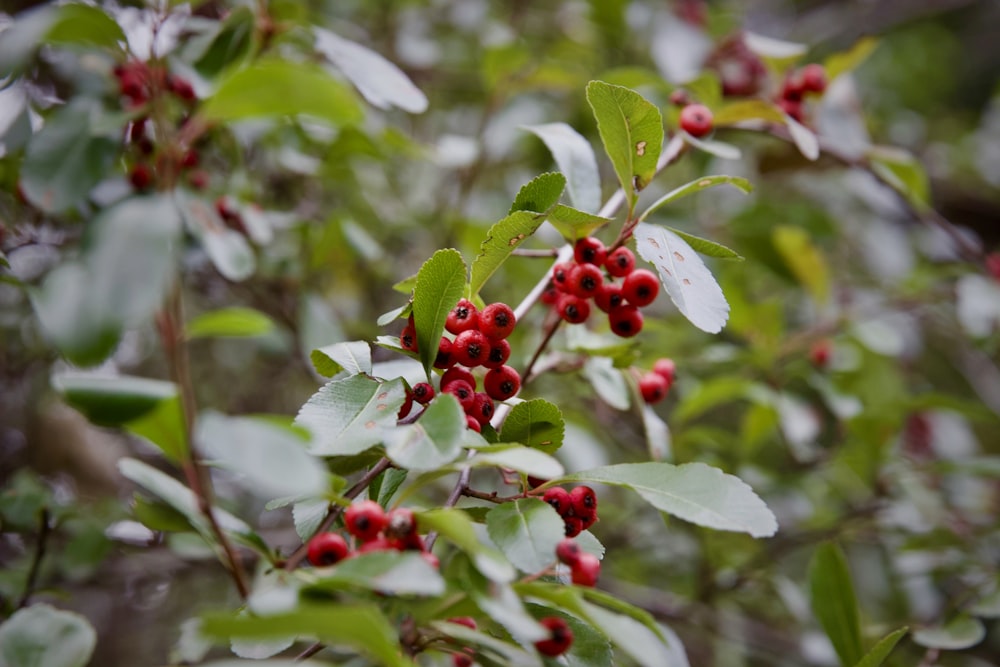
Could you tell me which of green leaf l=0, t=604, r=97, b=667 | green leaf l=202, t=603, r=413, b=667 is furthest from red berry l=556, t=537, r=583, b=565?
green leaf l=0, t=604, r=97, b=667

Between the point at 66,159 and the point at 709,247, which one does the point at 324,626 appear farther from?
the point at 66,159

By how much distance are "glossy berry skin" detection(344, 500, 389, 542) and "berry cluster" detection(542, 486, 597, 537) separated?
0.26m

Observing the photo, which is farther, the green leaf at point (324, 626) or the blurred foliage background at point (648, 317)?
the blurred foliage background at point (648, 317)

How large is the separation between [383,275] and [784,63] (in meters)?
1.61

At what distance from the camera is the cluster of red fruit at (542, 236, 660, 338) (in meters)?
1.19

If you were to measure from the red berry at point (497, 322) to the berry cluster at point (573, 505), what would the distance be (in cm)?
24

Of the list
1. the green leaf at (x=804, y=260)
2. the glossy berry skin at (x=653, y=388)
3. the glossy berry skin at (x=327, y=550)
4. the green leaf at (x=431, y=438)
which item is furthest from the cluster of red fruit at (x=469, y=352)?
the green leaf at (x=804, y=260)

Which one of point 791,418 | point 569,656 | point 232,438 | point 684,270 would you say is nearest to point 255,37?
point 684,270

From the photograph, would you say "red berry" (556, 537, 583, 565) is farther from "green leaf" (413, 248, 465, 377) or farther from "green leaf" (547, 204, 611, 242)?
"green leaf" (547, 204, 611, 242)

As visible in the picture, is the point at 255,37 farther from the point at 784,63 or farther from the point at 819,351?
the point at 819,351

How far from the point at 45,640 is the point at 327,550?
0.55 meters

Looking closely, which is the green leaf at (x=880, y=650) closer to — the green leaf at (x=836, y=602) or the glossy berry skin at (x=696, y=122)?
the green leaf at (x=836, y=602)

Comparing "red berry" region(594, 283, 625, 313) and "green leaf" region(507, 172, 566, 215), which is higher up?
"green leaf" region(507, 172, 566, 215)

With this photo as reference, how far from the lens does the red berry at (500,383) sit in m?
1.14
